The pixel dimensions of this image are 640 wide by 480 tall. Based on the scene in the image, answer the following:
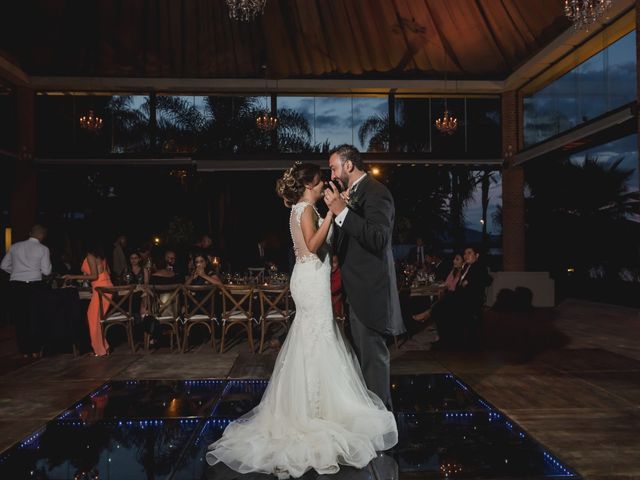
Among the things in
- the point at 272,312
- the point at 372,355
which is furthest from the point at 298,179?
the point at 272,312

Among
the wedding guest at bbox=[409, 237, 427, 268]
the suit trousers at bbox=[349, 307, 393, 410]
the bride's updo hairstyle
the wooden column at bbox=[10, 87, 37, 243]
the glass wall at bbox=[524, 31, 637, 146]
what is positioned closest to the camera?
the suit trousers at bbox=[349, 307, 393, 410]

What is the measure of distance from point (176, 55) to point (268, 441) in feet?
31.3

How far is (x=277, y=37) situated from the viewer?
34.1 ft

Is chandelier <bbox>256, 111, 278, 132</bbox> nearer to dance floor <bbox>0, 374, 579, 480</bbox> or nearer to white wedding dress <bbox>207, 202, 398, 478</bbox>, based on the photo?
dance floor <bbox>0, 374, 579, 480</bbox>

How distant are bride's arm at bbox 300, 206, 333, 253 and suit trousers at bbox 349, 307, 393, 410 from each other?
1.45 ft

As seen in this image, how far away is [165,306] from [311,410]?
12.4 ft

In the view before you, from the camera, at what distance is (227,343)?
704 centimetres

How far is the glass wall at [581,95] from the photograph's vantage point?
365 inches

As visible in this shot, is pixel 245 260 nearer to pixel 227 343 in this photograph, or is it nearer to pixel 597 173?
pixel 227 343

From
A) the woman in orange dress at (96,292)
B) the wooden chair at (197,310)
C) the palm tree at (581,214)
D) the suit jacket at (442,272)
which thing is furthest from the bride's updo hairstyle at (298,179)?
the palm tree at (581,214)

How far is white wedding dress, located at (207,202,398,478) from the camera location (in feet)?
9.42

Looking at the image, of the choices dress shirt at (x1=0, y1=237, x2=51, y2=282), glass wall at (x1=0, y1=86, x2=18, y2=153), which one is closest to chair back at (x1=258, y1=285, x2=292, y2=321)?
dress shirt at (x1=0, y1=237, x2=51, y2=282)

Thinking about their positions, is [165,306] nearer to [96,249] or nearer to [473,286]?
[96,249]

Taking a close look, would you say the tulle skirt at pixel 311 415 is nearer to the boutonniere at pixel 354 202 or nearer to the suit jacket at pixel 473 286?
the boutonniere at pixel 354 202
